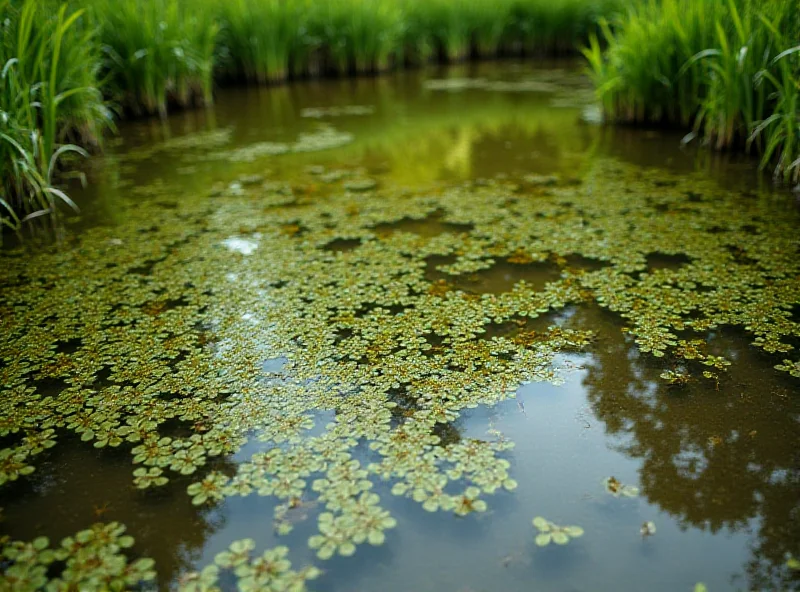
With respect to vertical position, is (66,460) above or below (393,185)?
below

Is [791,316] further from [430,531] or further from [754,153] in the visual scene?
[754,153]

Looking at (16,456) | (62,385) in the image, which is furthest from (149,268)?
(16,456)

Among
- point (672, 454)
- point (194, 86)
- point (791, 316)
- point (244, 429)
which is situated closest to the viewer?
point (672, 454)

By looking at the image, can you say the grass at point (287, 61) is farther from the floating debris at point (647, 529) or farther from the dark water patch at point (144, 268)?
the floating debris at point (647, 529)

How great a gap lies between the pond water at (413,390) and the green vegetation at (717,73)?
1.11 ft

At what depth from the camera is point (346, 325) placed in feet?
6.70

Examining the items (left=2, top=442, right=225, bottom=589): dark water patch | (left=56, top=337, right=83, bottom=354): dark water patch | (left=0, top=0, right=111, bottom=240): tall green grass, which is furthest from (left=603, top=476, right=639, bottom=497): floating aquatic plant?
(left=0, top=0, right=111, bottom=240): tall green grass

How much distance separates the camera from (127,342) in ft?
6.47

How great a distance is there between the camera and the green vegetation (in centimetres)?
300

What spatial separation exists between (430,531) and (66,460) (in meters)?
0.89

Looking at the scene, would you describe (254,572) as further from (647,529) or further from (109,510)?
(647,529)

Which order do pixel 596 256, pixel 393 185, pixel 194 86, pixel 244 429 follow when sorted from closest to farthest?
1. pixel 244 429
2. pixel 596 256
3. pixel 393 185
4. pixel 194 86

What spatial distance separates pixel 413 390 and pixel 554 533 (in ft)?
1.89

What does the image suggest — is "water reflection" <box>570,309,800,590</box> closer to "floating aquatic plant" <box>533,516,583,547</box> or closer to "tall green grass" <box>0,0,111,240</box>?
"floating aquatic plant" <box>533,516,583,547</box>
